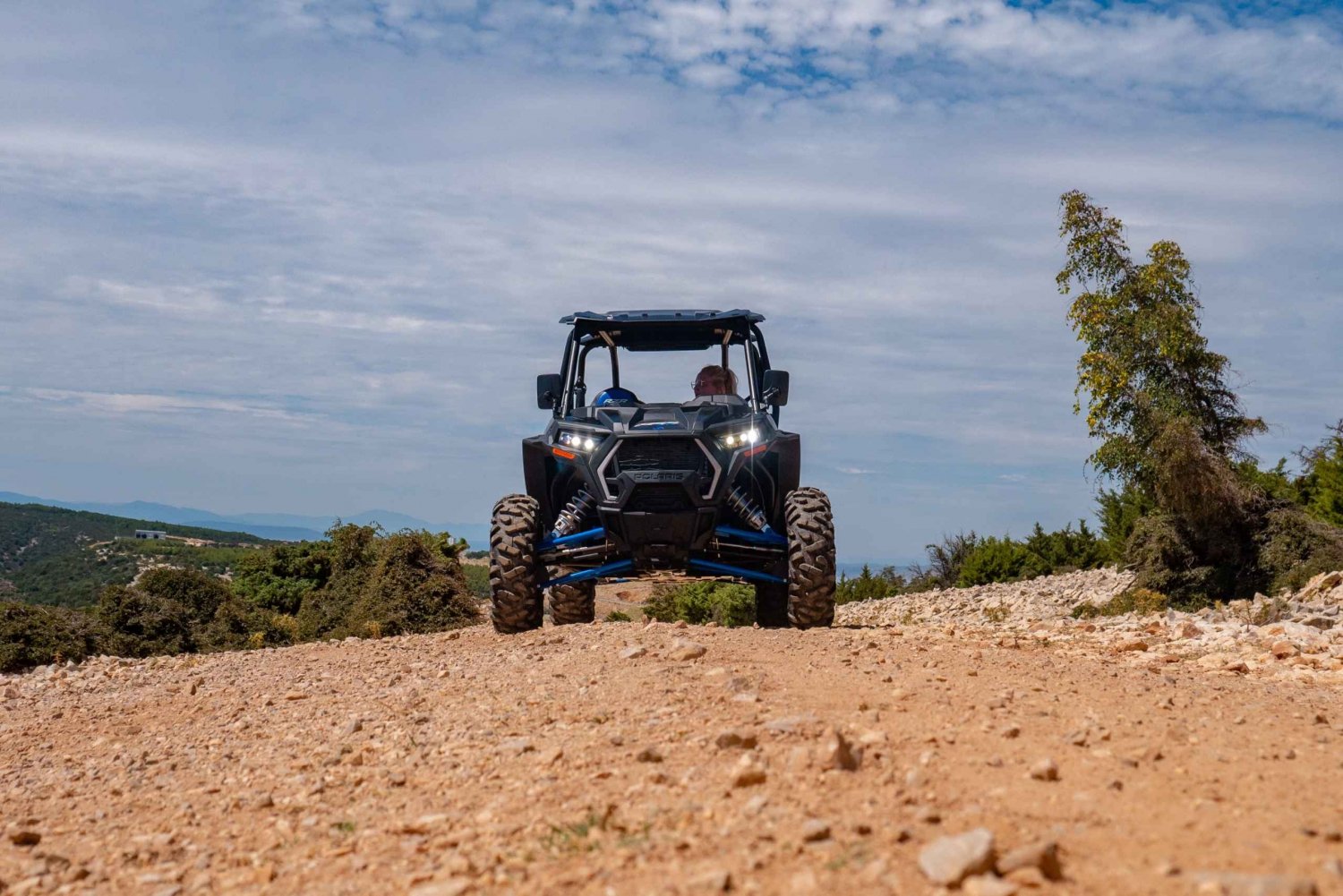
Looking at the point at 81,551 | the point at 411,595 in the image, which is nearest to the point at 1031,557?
the point at 411,595

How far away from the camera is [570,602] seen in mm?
12078

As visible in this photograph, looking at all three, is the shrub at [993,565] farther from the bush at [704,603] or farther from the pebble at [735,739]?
the pebble at [735,739]

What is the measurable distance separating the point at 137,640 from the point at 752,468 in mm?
9637

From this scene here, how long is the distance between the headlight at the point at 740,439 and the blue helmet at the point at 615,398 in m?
1.30

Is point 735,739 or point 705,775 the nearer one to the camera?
point 705,775

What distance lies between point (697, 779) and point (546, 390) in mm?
7366

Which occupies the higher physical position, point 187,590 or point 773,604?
point 773,604

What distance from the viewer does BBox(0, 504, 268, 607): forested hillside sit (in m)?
35.5

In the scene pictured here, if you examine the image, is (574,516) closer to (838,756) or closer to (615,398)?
(615,398)

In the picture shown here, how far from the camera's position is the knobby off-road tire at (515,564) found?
10742 millimetres

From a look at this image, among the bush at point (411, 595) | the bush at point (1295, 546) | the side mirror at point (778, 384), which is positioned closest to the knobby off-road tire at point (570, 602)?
the side mirror at point (778, 384)

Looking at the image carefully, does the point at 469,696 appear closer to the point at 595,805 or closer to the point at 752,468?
the point at 595,805

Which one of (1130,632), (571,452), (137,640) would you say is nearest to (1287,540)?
(1130,632)

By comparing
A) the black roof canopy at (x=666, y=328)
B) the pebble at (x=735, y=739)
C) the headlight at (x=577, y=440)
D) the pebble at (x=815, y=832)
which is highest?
the black roof canopy at (x=666, y=328)
